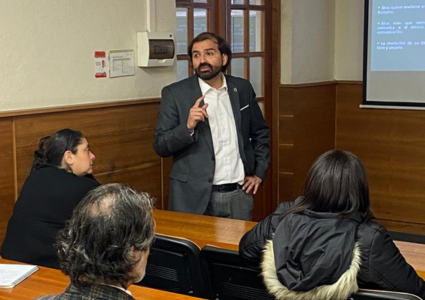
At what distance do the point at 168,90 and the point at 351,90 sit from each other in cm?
282

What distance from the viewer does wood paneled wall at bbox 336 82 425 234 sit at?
564 cm

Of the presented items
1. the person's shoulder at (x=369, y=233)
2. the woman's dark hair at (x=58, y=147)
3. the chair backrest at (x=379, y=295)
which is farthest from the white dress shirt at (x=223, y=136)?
the chair backrest at (x=379, y=295)

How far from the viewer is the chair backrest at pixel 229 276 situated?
228cm

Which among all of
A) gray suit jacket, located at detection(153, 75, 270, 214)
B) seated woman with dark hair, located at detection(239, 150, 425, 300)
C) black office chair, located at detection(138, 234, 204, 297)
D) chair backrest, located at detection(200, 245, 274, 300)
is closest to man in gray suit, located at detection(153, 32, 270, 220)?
gray suit jacket, located at detection(153, 75, 270, 214)

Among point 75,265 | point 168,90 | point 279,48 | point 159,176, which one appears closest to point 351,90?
point 279,48

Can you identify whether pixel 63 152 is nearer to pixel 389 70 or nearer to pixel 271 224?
pixel 271 224

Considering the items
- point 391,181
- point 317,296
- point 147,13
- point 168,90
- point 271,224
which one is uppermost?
point 147,13

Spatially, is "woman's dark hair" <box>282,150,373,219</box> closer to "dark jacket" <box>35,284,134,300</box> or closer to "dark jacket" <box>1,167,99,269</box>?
"dark jacket" <box>35,284,134,300</box>

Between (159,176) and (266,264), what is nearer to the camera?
(266,264)

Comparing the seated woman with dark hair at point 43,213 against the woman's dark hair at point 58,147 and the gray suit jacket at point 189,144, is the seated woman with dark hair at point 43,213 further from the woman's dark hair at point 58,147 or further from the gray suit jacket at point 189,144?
the gray suit jacket at point 189,144

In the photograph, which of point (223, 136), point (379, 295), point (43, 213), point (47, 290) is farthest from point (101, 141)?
point (379, 295)

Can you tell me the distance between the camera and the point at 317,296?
2.03 metres

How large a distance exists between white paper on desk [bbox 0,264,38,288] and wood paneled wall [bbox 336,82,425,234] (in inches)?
157

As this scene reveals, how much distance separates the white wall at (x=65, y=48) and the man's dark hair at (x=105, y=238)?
1849 millimetres
